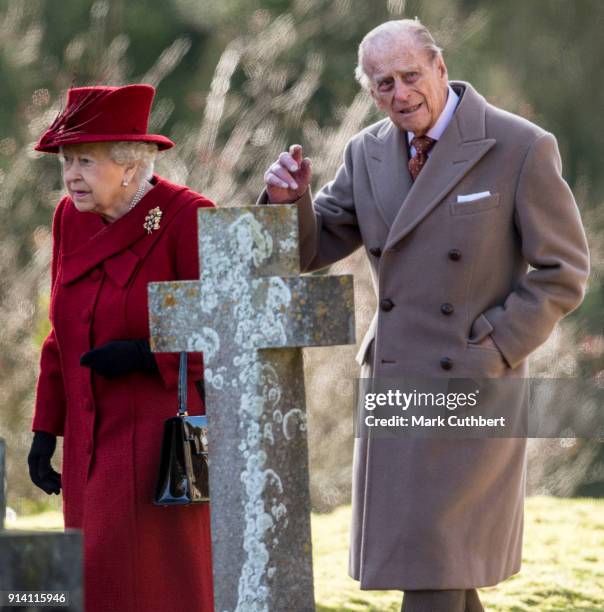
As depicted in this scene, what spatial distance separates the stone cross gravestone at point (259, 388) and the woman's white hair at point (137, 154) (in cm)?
100

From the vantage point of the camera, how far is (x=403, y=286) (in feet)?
14.8

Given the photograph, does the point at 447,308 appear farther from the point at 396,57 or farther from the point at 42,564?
the point at 42,564

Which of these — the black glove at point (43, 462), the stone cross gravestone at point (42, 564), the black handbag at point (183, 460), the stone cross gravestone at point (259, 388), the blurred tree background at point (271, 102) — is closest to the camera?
the stone cross gravestone at point (42, 564)

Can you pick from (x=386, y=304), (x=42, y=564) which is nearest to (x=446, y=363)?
(x=386, y=304)

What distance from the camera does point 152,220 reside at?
15.6ft

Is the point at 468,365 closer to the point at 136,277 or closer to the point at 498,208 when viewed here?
the point at 498,208

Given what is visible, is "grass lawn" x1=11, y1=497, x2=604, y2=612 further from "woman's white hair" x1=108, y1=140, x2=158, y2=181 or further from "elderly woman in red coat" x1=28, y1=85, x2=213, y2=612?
"woman's white hair" x1=108, y1=140, x2=158, y2=181

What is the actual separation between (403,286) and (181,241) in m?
0.68

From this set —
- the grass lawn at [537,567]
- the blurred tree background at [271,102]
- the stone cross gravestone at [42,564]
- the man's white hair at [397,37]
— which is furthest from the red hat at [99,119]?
the blurred tree background at [271,102]

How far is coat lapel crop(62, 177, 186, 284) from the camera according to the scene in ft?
15.5

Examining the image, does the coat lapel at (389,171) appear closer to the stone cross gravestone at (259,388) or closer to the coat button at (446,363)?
the coat button at (446,363)

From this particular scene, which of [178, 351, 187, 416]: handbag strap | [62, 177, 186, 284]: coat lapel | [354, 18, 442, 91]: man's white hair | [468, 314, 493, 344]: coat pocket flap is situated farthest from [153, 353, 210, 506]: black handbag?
[354, 18, 442, 91]: man's white hair

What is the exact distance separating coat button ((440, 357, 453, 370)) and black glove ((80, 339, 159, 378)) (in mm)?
818

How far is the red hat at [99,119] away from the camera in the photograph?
467 centimetres
